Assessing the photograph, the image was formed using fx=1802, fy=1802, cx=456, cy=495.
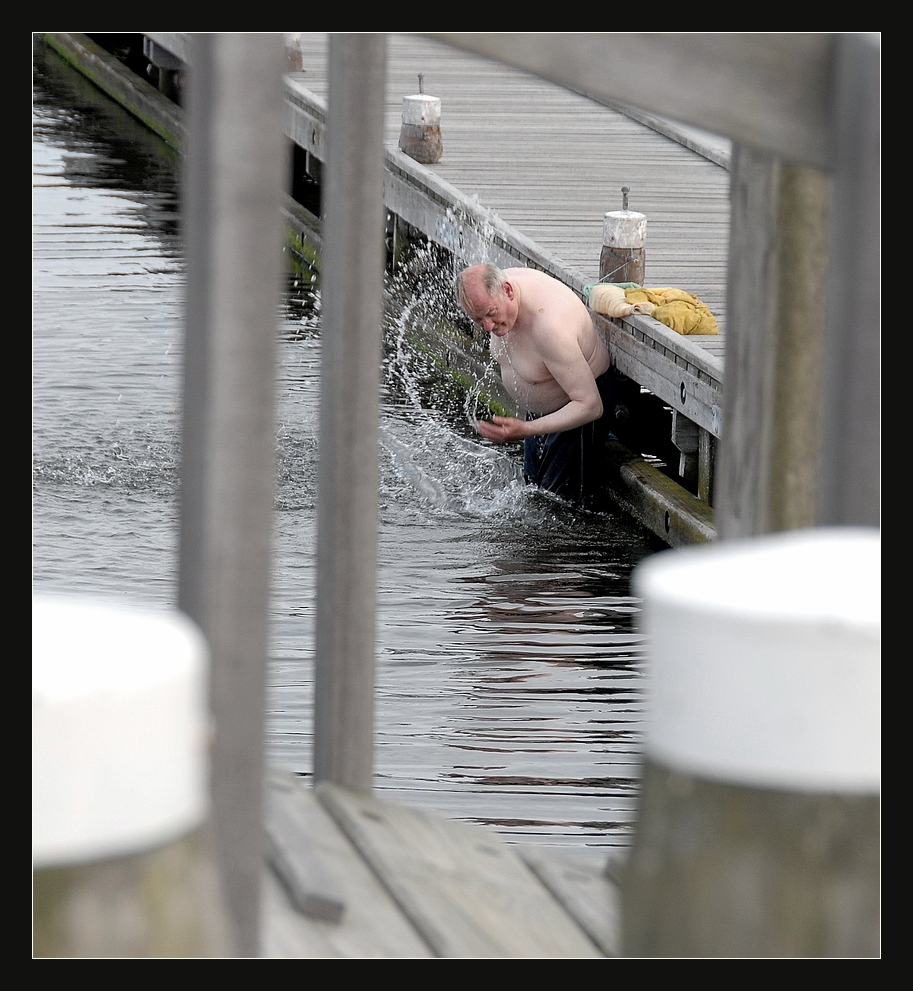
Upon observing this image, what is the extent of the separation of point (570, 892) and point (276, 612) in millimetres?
4024

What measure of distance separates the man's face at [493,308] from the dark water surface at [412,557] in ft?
3.19

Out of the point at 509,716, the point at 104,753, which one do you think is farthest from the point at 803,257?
the point at 509,716

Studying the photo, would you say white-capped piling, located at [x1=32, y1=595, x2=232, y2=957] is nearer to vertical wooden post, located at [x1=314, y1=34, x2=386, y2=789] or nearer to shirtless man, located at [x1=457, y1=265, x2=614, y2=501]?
vertical wooden post, located at [x1=314, y1=34, x2=386, y2=789]

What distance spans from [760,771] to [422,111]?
9925 millimetres

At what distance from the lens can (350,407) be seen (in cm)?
301

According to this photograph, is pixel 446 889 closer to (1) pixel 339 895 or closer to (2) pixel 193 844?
(1) pixel 339 895

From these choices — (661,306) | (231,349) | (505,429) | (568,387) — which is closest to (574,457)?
(568,387)

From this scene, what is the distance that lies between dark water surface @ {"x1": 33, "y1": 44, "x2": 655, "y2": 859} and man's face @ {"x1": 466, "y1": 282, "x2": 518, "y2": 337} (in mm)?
974

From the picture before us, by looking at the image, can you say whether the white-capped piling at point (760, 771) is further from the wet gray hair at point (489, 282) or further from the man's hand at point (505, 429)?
the wet gray hair at point (489, 282)

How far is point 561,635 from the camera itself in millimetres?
7066

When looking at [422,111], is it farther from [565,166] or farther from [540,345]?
[540,345]

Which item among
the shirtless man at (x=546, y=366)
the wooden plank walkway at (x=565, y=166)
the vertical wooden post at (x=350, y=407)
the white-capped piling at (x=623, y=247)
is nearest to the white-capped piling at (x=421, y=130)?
the wooden plank walkway at (x=565, y=166)

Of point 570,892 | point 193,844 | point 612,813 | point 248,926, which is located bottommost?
point 612,813

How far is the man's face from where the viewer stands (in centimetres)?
788
